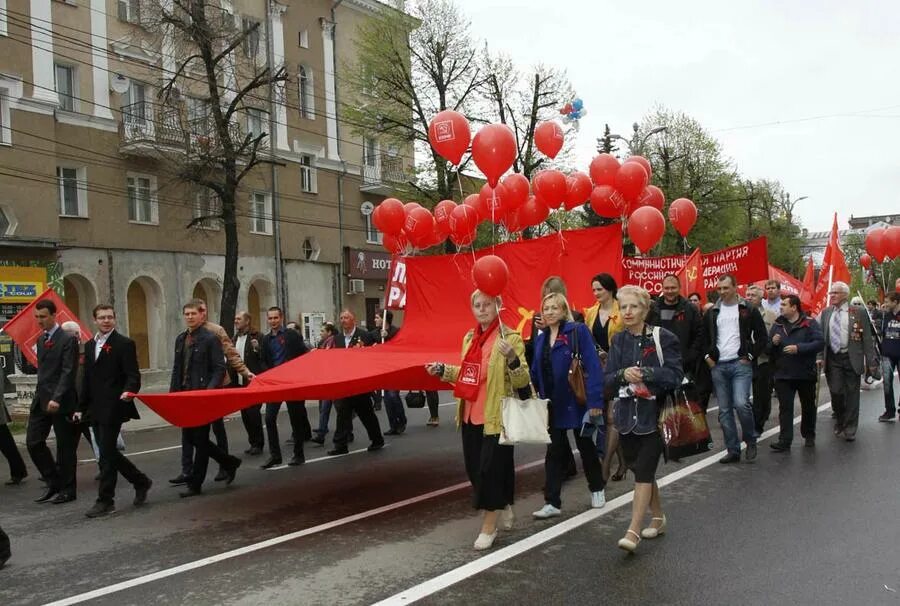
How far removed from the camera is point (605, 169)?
43.0 feet

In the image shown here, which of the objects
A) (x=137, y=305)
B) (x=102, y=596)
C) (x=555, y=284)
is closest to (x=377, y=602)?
(x=102, y=596)

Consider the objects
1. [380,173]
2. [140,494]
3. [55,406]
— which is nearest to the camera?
[140,494]

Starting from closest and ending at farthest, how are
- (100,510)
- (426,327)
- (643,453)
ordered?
(643,453)
(100,510)
(426,327)

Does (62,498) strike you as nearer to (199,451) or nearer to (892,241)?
(199,451)

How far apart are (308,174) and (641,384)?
30.2 m

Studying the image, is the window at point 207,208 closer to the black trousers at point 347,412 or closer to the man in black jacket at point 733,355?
the black trousers at point 347,412

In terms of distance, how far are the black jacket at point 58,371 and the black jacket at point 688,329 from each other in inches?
251

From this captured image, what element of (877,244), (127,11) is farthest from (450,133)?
(127,11)

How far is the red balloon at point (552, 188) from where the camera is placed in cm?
1284

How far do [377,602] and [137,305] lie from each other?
25.3 m

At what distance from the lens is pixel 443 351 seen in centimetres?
962

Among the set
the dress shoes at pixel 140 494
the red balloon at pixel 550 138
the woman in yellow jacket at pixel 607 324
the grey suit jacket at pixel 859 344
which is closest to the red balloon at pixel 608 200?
the red balloon at pixel 550 138

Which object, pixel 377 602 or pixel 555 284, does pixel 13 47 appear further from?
pixel 377 602

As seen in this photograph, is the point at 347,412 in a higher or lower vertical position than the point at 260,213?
lower
